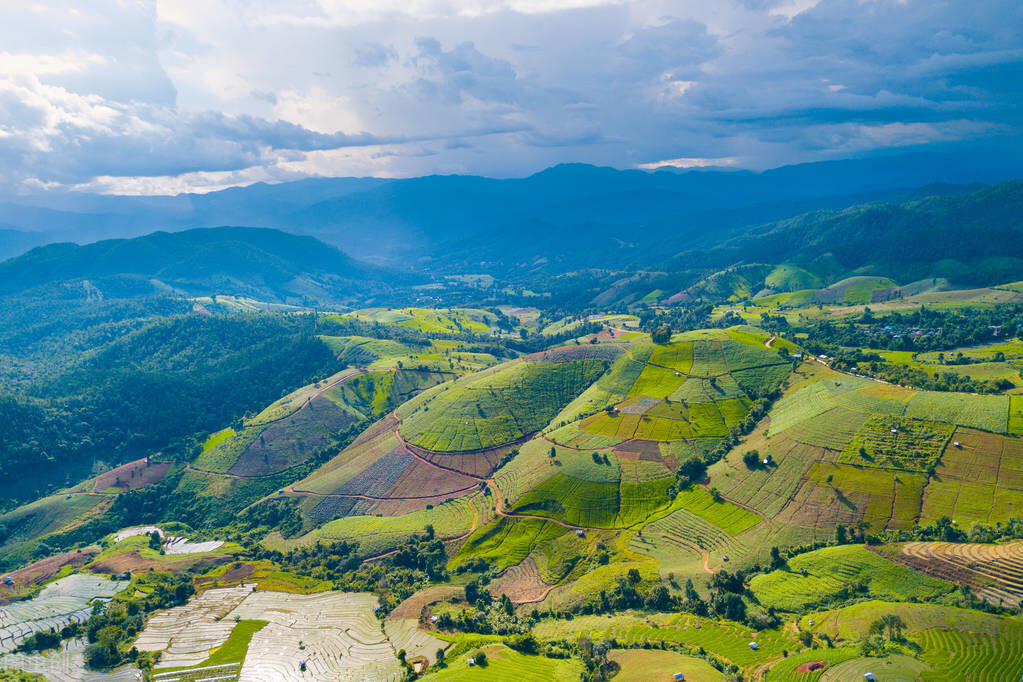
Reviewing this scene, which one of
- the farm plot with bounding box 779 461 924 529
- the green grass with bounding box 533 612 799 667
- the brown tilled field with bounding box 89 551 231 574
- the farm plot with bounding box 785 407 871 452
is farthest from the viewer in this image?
the brown tilled field with bounding box 89 551 231 574

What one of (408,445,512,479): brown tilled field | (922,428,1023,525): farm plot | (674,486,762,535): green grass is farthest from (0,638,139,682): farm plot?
(922,428,1023,525): farm plot

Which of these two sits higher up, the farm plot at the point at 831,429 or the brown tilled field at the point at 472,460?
the farm plot at the point at 831,429

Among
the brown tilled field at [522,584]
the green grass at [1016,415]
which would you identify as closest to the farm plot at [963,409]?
the green grass at [1016,415]

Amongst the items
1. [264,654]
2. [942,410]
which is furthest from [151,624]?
[942,410]

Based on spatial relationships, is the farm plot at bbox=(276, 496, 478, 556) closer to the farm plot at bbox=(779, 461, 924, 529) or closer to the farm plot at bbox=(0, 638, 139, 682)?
the farm plot at bbox=(0, 638, 139, 682)

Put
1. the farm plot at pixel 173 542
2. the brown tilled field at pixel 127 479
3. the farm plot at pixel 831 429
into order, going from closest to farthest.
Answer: the farm plot at pixel 831 429 < the farm plot at pixel 173 542 < the brown tilled field at pixel 127 479

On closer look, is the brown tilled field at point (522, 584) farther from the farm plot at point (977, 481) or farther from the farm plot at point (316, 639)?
the farm plot at point (977, 481)
